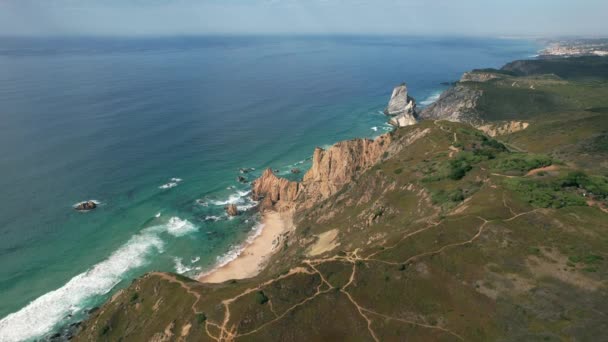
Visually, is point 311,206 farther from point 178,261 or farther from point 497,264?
point 497,264

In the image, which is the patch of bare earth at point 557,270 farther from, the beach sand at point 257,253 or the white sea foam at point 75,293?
the white sea foam at point 75,293

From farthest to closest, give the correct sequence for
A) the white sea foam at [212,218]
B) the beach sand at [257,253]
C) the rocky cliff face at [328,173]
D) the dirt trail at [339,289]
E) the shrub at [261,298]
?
1. the white sea foam at [212,218]
2. the rocky cliff face at [328,173]
3. the beach sand at [257,253]
4. the shrub at [261,298]
5. the dirt trail at [339,289]

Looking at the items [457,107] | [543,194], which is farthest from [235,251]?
[457,107]

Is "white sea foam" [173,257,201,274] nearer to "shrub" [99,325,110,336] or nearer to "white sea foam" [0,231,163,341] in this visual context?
"white sea foam" [0,231,163,341]

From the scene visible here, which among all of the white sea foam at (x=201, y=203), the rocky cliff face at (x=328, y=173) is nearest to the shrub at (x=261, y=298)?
the rocky cliff face at (x=328, y=173)

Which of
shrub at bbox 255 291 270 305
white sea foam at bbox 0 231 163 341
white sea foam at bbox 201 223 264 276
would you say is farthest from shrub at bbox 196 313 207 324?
white sea foam at bbox 0 231 163 341

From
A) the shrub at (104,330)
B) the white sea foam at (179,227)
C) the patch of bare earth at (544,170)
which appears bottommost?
the white sea foam at (179,227)

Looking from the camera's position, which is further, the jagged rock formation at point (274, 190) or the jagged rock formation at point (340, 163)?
the jagged rock formation at point (274, 190)
